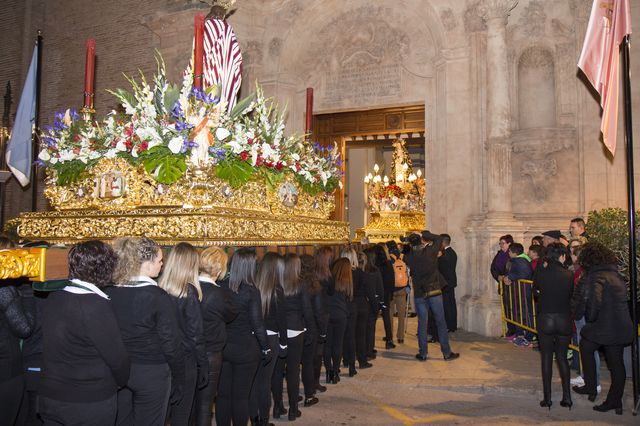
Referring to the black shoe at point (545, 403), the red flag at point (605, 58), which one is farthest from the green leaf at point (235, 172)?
the red flag at point (605, 58)

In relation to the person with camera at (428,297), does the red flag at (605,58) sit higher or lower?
higher

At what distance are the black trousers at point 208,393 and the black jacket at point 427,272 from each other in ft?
15.3

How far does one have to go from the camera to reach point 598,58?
6.97m

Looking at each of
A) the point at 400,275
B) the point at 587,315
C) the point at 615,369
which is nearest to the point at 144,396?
the point at 587,315

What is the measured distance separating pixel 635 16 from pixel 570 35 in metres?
1.23

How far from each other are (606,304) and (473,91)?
656 centimetres

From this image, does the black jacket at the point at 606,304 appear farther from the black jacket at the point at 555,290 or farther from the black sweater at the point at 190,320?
the black sweater at the point at 190,320

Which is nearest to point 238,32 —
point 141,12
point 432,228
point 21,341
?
point 141,12

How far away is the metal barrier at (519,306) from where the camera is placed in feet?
28.4

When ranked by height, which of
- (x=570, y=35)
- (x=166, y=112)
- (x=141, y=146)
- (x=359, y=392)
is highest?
(x=570, y=35)

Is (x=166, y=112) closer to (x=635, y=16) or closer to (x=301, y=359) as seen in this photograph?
(x=301, y=359)

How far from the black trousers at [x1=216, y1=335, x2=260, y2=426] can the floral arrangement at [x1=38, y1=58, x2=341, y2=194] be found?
1.57m

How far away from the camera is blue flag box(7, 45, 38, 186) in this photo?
11.8 metres

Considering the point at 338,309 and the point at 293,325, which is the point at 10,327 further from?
the point at 338,309
